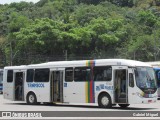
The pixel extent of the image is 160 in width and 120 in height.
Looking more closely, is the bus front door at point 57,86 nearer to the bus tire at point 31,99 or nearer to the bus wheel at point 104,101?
the bus tire at point 31,99

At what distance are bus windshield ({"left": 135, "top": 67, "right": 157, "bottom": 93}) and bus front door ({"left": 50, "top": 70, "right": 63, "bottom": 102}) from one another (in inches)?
197

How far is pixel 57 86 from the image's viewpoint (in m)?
24.3

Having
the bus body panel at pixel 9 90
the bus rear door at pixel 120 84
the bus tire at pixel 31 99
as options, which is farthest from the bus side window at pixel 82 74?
the bus body panel at pixel 9 90

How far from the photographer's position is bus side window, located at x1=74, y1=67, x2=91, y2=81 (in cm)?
2286

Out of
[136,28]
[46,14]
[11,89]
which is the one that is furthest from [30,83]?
[46,14]

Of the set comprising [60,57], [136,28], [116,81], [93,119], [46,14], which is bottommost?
[93,119]

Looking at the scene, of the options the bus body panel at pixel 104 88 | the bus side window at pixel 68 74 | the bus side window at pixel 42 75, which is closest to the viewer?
the bus body panel at pixel 104 88

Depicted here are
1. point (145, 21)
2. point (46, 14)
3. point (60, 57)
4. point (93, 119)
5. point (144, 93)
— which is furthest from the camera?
point (46, 14)

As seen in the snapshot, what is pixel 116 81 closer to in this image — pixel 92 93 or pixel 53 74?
pixel 92 93

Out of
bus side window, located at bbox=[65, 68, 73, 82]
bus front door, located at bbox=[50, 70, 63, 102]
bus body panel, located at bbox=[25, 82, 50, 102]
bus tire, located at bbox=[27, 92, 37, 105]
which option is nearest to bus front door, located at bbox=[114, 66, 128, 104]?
bus side window, located at bbox=[65, 68, 73, 82]

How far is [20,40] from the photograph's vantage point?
6862cm

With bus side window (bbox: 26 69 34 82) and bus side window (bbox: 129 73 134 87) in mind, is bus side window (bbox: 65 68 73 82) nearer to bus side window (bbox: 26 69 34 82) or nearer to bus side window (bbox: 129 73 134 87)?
bus side window (bbox: 26 69 34 82)

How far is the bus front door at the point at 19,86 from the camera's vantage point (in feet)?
86.9

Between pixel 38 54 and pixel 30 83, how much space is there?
137 ft
